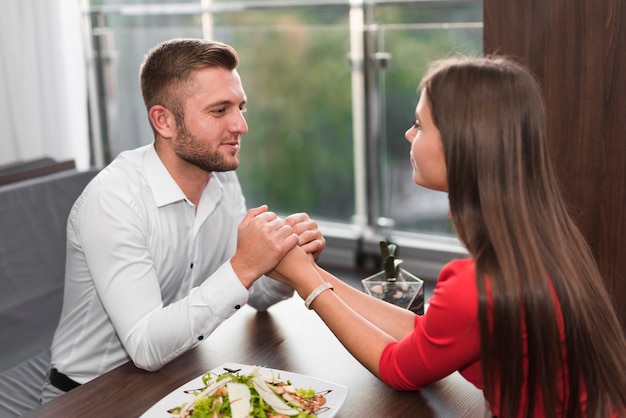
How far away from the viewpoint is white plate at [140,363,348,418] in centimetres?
136

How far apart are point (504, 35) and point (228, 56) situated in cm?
89

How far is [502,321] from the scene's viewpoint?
1219 mm

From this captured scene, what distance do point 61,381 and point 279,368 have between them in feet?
2.36

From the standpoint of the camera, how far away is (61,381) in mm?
1981

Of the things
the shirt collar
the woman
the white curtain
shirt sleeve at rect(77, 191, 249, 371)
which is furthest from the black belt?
the white curtain

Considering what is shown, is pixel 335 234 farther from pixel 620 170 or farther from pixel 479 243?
pixel 479 243

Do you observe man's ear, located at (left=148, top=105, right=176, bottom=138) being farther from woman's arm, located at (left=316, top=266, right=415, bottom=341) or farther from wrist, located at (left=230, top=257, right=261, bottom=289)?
woman's arm, located at (left=316, top=266, right=415, bottom=341)

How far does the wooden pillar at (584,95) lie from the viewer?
88.0 inches

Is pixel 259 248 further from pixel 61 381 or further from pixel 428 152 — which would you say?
pixel 61 381

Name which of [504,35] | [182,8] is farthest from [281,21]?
[504,35]

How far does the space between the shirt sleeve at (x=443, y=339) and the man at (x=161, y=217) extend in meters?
0.44

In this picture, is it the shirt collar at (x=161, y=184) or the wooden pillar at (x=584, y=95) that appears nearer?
the shirt collar at (x=161, y=184)

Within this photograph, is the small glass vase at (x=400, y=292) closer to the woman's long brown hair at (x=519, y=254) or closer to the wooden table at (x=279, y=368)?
the wooden table at (x=279, y=368)

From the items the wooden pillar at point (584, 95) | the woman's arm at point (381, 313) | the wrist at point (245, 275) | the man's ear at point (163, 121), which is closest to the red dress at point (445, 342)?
the woman's arm at point (381, 313)
